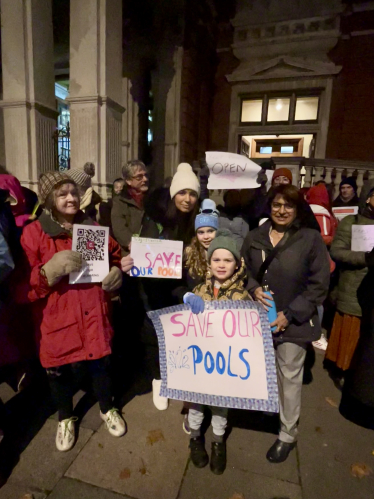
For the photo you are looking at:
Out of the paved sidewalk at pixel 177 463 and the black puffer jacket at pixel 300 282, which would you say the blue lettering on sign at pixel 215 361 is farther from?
the paved sidewalk at pixel 177 463

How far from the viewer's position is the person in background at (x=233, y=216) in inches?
120

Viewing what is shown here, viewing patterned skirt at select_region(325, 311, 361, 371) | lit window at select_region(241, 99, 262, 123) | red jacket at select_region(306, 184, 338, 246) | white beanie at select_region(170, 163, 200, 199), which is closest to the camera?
white beanie at select_region(170, 163, 200, 199)

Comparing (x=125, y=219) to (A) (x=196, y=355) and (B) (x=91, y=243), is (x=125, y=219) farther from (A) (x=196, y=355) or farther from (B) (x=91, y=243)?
(A) (x=196, y=355)

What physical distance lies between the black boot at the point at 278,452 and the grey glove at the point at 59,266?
1917 millimetres

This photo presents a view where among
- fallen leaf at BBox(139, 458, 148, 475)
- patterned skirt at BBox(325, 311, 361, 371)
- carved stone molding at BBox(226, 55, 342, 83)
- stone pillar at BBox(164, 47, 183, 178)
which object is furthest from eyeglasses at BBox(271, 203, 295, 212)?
carved stone molding at BBox(226, 55, 342, 83)

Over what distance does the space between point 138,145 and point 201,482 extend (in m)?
9.30

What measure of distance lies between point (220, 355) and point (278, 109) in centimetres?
1095

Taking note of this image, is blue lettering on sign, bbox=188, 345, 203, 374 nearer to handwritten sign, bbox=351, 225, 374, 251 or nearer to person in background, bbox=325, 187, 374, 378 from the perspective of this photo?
person in background, bbox=325, 187, 374, 378

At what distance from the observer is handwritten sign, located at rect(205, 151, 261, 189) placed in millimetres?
A: 3180

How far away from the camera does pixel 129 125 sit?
9156mm

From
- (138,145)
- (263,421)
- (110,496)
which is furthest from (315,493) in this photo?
(138,145)

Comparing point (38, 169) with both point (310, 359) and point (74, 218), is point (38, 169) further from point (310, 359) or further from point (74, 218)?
point (310, 359)

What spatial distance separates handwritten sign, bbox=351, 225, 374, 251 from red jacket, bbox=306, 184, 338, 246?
64cm

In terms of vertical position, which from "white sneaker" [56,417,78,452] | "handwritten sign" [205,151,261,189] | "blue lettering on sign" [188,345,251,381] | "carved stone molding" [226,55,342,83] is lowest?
"white sneaker" [56,417,78,452]
